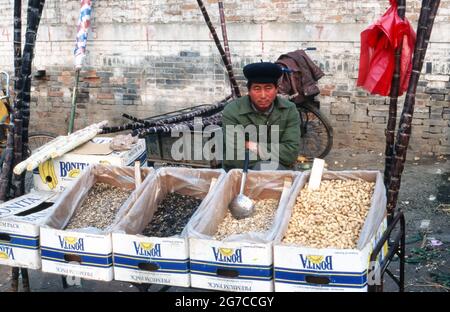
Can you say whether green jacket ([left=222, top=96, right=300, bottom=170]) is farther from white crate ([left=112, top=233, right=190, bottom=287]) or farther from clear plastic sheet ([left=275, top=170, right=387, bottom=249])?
white crate ([left=112, top=233, right=190, bottom=287])

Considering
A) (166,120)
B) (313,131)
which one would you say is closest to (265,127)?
(166,120)

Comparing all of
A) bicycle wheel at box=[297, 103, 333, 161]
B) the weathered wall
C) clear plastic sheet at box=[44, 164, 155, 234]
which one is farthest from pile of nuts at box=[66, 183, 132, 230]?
the weathered wall

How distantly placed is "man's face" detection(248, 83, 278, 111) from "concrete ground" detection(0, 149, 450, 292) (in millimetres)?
1501

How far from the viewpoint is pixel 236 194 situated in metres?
3.71

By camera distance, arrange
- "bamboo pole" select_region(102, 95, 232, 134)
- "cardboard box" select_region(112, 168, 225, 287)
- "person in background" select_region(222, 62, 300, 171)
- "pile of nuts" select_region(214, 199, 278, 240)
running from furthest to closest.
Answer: "bamboo pole" select_region(102, 95, 232, 134) → "person in background" select_region(222, 62, 300, 171) → "pile of nuts" select_region(214, 199, 278, 240) → "cardboard box" select_region(112, 168, 225, 287)

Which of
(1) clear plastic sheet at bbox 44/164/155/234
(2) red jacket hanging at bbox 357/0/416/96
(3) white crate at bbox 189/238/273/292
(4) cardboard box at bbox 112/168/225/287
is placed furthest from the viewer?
(2) red jacket hanging at bbox 357/0/416/96

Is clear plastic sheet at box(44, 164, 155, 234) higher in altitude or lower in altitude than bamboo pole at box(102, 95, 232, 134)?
lower

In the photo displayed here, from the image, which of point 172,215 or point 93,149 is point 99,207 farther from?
point 93,149

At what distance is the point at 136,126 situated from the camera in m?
A: 6.04

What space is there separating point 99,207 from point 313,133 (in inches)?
183

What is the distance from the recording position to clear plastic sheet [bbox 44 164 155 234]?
11.4 feet

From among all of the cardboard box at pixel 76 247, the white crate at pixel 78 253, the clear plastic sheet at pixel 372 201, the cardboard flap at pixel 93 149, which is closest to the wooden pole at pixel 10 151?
the cardboard flap at pixel 93 149
